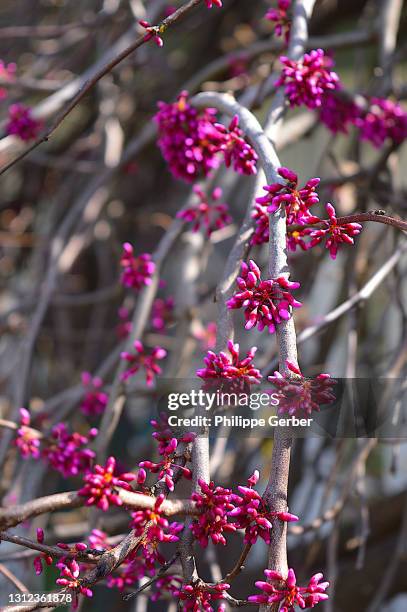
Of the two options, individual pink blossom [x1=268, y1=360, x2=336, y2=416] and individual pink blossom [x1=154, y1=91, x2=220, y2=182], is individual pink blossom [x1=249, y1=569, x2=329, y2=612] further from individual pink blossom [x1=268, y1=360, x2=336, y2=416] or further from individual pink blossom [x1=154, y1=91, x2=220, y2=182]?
individual pink blossom [x1=154, y1=91, x2=220, y2=182]

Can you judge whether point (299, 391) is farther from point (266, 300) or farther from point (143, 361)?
point (143, 361)

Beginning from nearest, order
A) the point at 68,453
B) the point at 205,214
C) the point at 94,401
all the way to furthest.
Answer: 1. the point at 68,453
2. the point at 205,214
3. the point at 94,401

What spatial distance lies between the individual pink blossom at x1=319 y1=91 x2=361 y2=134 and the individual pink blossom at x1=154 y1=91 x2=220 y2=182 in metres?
0.44

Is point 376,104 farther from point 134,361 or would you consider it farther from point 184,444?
point 184,444

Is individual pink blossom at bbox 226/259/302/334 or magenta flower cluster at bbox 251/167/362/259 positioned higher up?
magenta flower cluster at bbox 251/167/362/259

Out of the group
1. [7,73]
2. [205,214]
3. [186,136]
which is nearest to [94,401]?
[205,214]

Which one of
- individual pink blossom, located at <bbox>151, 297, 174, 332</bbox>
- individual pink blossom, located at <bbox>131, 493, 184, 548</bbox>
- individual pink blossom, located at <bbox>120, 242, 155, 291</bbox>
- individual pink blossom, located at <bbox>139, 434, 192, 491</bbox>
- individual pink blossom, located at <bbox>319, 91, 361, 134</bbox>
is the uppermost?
individual pink blossom, located at <bbox>319, 91, 361, 134</bbox>

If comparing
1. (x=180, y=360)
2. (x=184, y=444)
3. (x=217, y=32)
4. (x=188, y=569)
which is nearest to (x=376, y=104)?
(x=180, y=360)

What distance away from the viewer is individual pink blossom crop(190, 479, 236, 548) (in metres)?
1.00

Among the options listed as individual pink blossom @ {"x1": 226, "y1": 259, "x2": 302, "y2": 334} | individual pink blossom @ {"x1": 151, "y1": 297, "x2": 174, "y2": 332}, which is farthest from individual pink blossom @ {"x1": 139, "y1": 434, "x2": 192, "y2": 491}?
individual pink blossom @ {"x1": 151, "y1": 297, "x2": 174, "y2": 332}

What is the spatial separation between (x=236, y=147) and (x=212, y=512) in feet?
2.03

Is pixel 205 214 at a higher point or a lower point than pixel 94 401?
higher

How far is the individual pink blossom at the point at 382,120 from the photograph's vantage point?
185 centimetres

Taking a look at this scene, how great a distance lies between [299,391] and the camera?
3.35 ft
